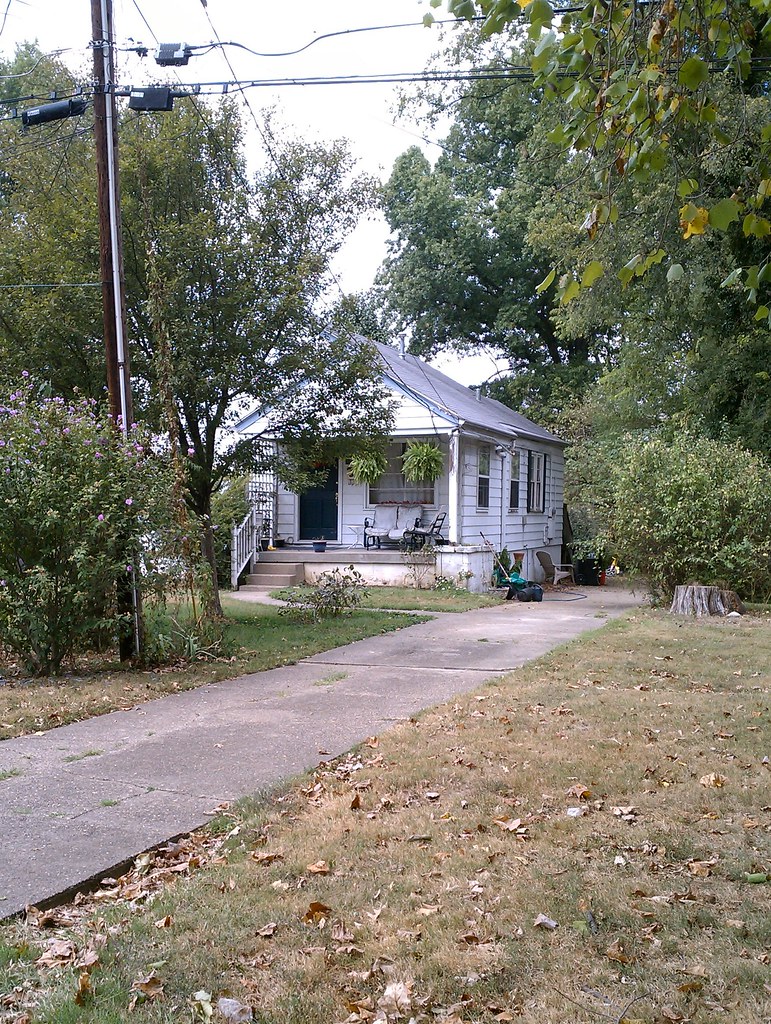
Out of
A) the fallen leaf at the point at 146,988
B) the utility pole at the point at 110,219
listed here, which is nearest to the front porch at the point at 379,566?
the utility pole at the point at 110,219

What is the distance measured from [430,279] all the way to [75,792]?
28648 millimetres

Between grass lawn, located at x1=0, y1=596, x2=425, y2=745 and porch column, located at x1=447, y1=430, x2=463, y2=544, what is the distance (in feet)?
17.7

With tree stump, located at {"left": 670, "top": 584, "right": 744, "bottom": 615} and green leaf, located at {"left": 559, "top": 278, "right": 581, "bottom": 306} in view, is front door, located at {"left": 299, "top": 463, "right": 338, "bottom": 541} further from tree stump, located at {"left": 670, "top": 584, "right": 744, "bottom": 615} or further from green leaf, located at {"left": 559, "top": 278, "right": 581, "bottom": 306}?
green leaf, located at {"left": 559, "top": 278, "right": 581, "bottom": 306}

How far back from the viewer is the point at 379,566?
744 inches

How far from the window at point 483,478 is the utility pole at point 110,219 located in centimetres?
1219

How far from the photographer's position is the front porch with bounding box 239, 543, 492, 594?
18.4 m

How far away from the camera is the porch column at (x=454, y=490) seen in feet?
61.5

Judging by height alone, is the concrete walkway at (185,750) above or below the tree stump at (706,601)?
below

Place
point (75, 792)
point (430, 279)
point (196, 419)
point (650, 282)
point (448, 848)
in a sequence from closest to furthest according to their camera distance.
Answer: point (448, 848) → point (75, 792) → point (196, 419) → point (650, 282) → point (430, 279)

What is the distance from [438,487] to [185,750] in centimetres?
1462

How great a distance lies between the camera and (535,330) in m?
33.7

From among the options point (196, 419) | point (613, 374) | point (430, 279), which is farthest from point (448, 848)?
point (430, 279)

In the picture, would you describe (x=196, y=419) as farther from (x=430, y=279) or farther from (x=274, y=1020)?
(x=430, y=279)

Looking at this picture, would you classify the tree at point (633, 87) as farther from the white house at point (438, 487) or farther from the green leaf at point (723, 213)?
the white house at point (438, 487)
